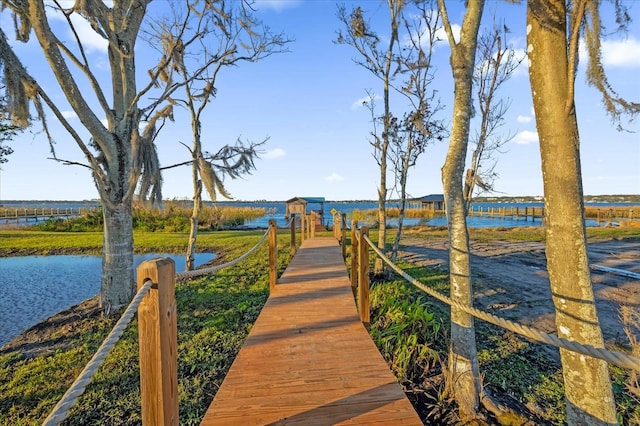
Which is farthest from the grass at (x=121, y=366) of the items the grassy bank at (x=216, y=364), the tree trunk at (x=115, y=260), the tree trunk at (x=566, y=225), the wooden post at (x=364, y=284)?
the tree trunk at (x=566, y=225)

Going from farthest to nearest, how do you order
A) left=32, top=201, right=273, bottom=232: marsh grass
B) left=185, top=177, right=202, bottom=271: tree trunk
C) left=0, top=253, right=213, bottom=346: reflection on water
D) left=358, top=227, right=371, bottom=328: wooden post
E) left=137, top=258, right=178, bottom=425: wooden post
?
left=32, top=201, right=273, bottom=232: marsh grass
left=185, top=177, right=202, bottom=271: tree trunk
left=0, top=253, right=213, bottom=346: reflection on water
left=358, top=227, right=371, bottom=328: wooden post
left=137, top=258, right=178, bottom=425: wooden post

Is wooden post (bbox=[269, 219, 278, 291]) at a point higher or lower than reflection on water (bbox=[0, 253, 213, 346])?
higher

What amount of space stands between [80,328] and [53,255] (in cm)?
970

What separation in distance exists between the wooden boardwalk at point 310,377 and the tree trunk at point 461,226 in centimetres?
77

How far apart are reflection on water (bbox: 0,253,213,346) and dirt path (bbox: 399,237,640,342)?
7.93 metres

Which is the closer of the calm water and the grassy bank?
the grassy bank

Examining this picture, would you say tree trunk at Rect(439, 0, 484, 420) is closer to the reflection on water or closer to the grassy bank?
the grassy bank

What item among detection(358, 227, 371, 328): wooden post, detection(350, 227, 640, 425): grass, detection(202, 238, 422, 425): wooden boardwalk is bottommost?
detection(350, 227, 640, 425): grass

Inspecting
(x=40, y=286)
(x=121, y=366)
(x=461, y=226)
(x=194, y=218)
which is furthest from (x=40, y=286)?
(x=461, y=226)

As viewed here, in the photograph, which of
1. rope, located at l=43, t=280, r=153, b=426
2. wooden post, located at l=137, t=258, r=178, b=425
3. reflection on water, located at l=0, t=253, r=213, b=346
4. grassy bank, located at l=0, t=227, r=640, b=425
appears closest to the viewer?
rope, located at l=43, t=280, r=153, b=426

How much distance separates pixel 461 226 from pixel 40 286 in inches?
378

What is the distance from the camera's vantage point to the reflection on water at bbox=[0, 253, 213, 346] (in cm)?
571

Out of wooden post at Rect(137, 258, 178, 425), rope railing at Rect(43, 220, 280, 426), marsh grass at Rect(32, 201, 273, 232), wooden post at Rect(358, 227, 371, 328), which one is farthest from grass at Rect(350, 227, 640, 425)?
marsh grass at Rect(32, 201, 273, 232)

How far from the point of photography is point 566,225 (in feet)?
6.75
